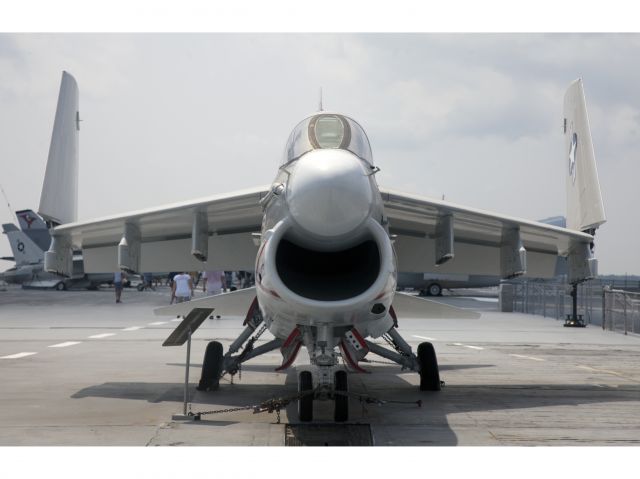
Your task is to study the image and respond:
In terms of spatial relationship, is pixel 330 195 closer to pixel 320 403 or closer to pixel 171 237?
pixel 320 403

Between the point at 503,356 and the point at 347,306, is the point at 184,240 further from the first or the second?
the point at 503,356

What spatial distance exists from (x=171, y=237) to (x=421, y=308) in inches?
150

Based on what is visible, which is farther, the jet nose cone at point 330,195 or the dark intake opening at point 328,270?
the dark intake opening at point 328,270

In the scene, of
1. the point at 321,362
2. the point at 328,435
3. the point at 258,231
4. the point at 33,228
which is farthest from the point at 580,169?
the point at 33,228

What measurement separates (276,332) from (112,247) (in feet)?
14.5

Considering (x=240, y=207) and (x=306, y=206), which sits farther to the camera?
(x=240, y=207)

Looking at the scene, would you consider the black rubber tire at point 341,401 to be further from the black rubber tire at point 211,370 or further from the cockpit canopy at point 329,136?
the black rubber tire at point 211,370

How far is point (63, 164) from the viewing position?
345 inches

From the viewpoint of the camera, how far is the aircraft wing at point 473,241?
7.82 m

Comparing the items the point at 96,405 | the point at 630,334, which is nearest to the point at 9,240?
the point at 630,334

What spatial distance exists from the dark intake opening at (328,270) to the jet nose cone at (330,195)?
566 mm

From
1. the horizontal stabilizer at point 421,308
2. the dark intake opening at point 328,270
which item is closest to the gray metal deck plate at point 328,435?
the dark intake opening at point 328,270

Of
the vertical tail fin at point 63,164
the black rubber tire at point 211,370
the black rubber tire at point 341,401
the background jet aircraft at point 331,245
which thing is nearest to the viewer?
the background jet aircraft at point 331,245

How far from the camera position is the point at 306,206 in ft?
17.0
